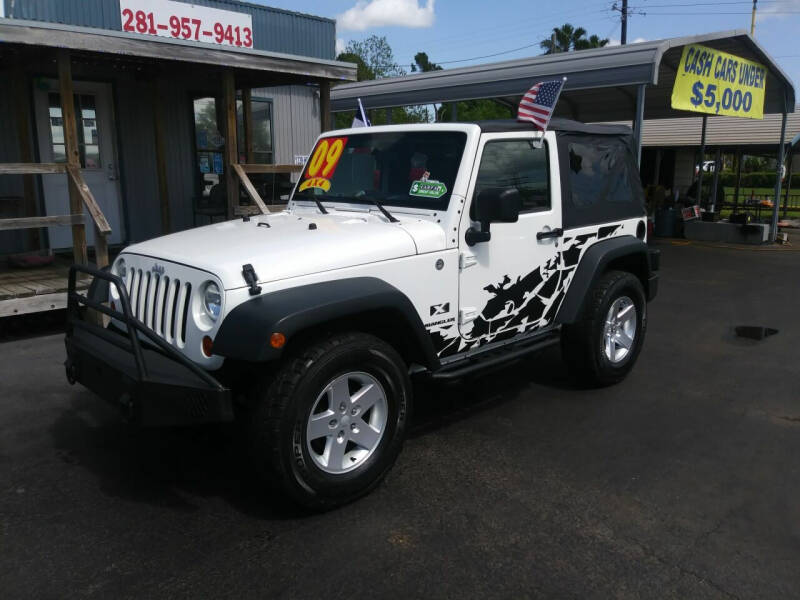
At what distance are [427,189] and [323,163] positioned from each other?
1.08 m

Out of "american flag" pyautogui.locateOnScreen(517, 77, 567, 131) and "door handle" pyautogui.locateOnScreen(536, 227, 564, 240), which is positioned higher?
"american flag" pyautogui.locateOnScreen(517, 77, 567, 131)

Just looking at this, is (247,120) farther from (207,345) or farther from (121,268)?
(207,345)

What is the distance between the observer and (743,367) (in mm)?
5812

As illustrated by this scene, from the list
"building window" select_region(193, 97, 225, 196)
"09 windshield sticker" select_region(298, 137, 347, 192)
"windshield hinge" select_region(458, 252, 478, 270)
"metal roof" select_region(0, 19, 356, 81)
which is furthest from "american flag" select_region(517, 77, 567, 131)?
"building window" select_region(193, 97, 225, 196)

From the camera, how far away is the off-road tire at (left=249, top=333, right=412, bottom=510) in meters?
3.03

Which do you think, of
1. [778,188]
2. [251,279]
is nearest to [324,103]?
[251,279]

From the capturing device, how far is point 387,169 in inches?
171

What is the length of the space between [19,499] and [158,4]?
8.64 metres

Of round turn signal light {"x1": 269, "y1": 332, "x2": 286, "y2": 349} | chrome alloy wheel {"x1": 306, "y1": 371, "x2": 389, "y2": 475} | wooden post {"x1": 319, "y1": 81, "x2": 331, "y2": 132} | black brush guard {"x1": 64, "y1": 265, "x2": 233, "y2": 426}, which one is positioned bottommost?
chrome alloy wheel {"x1": 306, "y1": 371, "x2": 389, "y2": 475}

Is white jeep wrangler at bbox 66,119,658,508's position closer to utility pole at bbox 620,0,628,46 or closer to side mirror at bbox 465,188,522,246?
side mirror at bbox 465,188,522,246

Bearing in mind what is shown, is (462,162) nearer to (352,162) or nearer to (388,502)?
(352,162)

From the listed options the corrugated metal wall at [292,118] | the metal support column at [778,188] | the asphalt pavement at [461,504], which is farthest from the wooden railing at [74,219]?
the metal support column at [778,188]

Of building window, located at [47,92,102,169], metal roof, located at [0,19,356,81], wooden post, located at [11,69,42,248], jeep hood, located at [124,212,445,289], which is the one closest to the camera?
jeep hood, located at [124,212,445,289]

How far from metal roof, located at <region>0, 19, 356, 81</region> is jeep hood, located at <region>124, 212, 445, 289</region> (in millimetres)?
3519
